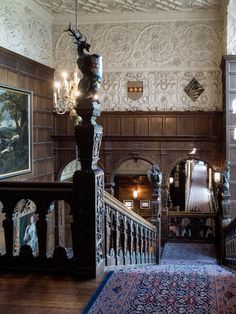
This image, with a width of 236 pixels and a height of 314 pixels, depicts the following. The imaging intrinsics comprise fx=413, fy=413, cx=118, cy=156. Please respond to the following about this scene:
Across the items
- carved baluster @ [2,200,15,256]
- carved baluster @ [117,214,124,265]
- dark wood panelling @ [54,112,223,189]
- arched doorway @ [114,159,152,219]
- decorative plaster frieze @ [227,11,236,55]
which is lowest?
arched doorway @ [114,159,152,219]

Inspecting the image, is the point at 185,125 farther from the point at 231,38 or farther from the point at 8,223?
the point at 8,223

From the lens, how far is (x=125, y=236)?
4719mm

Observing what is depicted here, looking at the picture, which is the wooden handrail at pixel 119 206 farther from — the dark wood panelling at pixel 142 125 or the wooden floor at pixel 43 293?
the dark wood panelling at pixel 142 125

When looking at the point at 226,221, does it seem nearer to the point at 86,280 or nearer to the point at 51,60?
the point at 86,280

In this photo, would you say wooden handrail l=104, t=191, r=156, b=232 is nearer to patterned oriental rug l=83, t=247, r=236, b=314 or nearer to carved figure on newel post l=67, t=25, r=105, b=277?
carved figure on newel post l=67, t=25, r=105, b=277

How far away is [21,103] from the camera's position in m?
9.80

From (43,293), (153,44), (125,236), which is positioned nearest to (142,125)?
(153,44)

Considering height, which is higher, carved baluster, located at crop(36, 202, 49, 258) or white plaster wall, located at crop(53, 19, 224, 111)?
white plaster wall, located at crop(53, 19, 224, 111)

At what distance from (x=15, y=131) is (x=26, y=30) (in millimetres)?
2538

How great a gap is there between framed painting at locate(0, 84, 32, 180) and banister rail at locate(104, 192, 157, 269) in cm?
378

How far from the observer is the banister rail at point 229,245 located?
6730 millimetres

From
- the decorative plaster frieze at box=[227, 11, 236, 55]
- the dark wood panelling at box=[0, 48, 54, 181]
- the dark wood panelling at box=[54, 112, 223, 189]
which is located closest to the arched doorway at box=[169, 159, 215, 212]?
the dark wood panelling at box=[54, 112, 223, 189]

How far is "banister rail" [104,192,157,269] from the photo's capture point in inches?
148

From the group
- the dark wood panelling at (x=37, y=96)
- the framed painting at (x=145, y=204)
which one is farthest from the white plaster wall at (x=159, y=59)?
the framed painting at (x=145, y=204)
